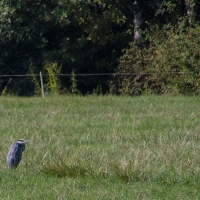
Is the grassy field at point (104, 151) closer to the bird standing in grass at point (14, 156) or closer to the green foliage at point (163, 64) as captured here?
→ the bird standing in grass at point (14, 156)

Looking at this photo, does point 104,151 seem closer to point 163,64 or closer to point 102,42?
point 163,64

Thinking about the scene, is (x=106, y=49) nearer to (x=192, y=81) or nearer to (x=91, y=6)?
(x=91, y=6)

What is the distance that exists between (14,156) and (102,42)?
20908mm

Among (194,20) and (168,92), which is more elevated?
(194,20)

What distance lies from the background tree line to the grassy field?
709 cm

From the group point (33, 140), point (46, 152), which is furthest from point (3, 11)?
point (46, 152)

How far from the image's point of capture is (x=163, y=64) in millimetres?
26906

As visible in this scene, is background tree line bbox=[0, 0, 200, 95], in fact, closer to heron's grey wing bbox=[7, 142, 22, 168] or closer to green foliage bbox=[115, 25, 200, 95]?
green foliage bbox=[115, 25, 200, 95]

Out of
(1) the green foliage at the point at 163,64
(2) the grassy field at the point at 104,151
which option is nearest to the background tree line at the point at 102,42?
(1) the green foliage at the point at 163,64

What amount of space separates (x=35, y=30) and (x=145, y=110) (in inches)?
541

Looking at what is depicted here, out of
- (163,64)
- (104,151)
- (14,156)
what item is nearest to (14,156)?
(14,156)

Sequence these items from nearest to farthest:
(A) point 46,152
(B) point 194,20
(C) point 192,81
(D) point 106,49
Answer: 1. (A) point 46,152
2. (C) point 192,81
3. (B) point 194,20
4. (D) point 106,49

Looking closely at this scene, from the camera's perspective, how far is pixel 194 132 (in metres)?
13.8

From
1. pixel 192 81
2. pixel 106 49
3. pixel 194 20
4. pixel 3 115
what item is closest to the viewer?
pixel 3 115
